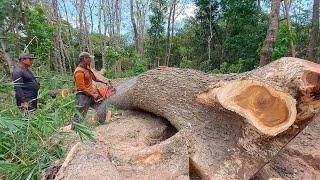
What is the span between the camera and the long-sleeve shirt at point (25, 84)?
16.6 ft

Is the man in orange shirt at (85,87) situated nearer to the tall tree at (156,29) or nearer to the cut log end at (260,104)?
the cut log end at (260,104)

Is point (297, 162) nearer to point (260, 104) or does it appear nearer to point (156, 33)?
point (260, 104)

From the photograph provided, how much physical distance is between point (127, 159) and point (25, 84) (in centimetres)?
222

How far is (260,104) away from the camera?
11.8ft

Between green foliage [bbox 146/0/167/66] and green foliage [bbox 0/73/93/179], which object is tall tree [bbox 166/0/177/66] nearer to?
green foliage [bbox 146/0/167/66]

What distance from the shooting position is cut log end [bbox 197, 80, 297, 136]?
3.47 m

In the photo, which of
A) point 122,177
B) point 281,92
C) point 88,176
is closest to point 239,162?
point 281,92

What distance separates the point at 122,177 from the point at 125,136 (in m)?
1.40

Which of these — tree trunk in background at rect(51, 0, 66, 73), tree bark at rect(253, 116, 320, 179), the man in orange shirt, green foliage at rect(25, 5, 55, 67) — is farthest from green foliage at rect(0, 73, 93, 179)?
tree trunk in background at rect(51, 0, 66, 73)

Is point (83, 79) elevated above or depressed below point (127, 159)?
above

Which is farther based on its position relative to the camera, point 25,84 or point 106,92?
point 106,92

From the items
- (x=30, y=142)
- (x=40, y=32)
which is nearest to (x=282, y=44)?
(x=40, y=32)

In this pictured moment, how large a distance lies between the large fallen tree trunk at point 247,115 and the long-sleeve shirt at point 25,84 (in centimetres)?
224

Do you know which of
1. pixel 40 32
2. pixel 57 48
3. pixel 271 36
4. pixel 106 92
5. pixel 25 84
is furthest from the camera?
pixel 57 48
